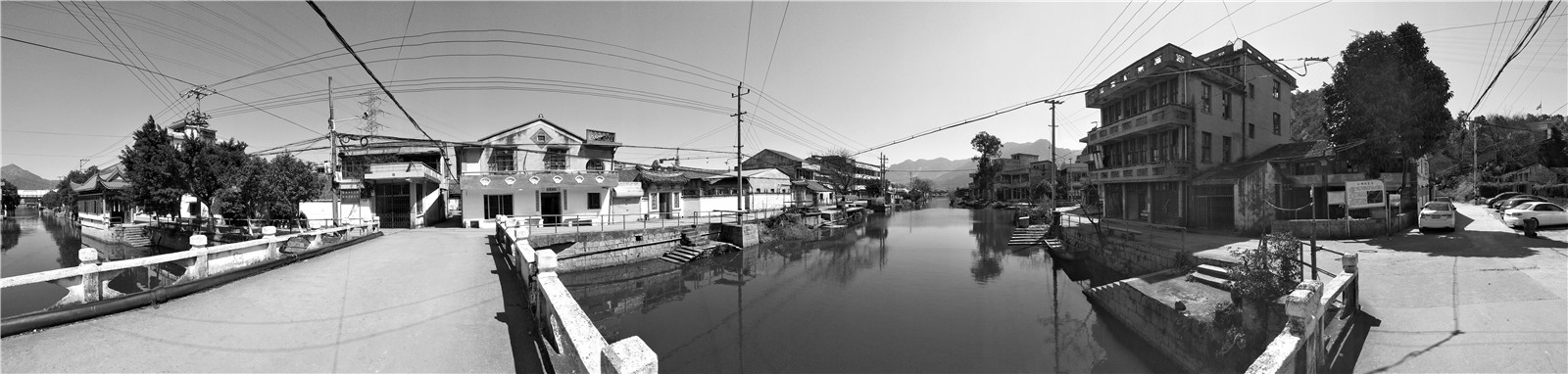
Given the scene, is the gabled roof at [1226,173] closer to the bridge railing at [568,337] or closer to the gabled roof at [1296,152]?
the gabled roof at [1296,152]

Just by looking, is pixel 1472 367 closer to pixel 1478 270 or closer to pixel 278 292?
pixel 1478 270

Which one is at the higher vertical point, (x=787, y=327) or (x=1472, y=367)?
(x=1472, y=367)

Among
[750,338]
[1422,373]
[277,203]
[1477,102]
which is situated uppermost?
[1477,102]

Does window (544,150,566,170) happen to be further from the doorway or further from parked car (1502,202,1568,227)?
parked car (1502,202,1568,227)

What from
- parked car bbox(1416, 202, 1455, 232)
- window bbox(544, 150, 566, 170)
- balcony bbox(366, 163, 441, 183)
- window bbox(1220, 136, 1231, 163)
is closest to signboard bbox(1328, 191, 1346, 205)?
parked car bbox(1416, 202, 1455, 232)

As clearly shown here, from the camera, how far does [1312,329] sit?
4816 millimetres

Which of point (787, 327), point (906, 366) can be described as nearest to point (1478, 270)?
point (906, 366)

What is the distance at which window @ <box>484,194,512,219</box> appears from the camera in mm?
22750

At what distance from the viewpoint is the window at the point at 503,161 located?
23906 millimetres

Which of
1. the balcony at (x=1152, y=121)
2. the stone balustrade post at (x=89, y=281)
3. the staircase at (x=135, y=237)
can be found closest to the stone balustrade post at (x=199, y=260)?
the stone balustrade post at (x=89, y=281)

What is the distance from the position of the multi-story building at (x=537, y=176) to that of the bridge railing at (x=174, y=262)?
1049cm

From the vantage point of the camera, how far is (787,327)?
12102 mm

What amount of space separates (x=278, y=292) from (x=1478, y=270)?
68.5 feet

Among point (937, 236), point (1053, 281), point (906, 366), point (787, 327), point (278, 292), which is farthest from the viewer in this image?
point (937, 236)
